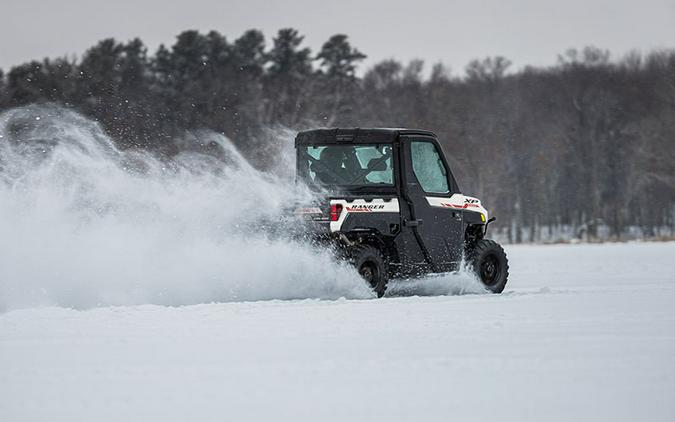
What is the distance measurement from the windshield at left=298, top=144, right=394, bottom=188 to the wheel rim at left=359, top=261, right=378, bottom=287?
995mm

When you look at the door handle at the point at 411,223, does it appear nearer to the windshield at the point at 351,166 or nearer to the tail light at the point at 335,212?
the windshield at the point at 351,166

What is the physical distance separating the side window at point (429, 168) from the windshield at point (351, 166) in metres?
Answer: 0.38

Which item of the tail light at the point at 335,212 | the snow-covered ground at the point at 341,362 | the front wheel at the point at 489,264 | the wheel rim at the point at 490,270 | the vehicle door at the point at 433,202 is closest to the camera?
the snow-covered ground at the point at 341,362

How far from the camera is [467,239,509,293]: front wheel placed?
13.8 metres

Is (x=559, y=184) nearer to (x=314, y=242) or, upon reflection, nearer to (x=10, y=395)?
(x=314, y=242)

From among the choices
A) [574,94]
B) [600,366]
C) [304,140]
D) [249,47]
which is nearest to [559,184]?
[574,94]

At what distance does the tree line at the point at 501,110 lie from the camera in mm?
61469

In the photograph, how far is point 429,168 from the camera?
13.2 metres

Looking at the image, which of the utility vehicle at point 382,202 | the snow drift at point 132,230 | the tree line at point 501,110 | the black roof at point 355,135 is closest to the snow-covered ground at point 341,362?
the snow drift at point 132,230

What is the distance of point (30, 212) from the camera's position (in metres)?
11.5

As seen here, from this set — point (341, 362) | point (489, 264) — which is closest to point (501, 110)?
point (489, 264)

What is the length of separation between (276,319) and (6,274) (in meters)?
Result: 2.95

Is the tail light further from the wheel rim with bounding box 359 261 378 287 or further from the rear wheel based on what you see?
the wheel rim with bounding box 359 261 378 287

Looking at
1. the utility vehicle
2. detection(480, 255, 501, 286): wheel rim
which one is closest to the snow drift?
the utility vehicle
